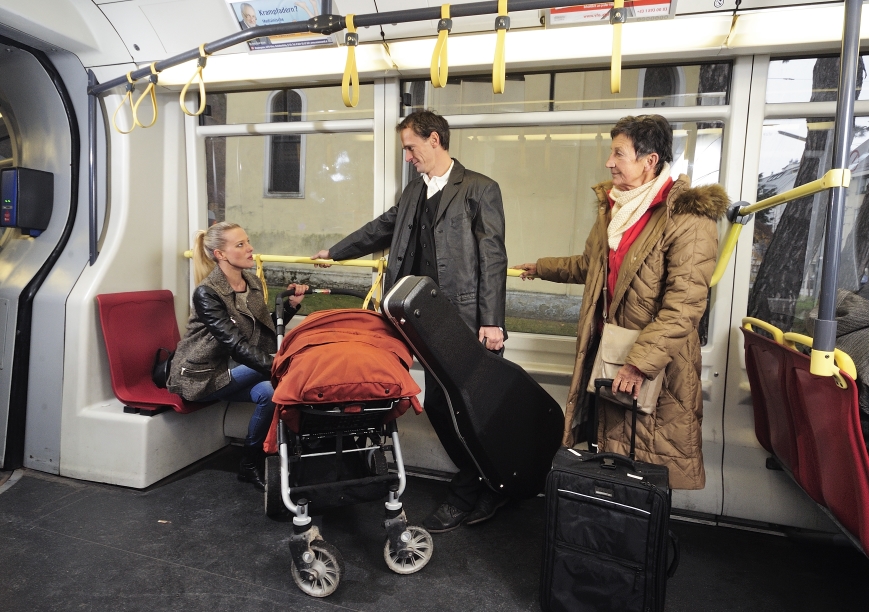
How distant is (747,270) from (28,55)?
4.30 meters

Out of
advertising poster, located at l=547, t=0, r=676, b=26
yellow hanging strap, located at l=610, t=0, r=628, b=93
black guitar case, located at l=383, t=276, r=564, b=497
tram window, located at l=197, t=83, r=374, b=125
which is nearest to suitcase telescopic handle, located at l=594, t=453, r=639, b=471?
black guitar case, located at l=383, t=276, r=564, b=497

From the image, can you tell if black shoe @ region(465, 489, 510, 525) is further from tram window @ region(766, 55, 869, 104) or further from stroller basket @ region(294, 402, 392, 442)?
tram window @ region(766, 55, 869, 104)

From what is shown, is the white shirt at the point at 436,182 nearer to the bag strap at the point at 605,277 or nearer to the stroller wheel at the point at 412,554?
the bag strap at the point at 605,277

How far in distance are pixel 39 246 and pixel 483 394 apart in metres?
3.10

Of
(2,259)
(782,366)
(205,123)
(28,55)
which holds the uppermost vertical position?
(28,55)

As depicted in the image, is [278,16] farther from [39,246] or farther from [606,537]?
[606,537]

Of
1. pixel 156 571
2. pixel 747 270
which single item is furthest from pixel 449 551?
pixel 747 270

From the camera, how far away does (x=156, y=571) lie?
2.50 metres

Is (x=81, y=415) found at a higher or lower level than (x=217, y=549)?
higher

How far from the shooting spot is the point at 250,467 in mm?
3412

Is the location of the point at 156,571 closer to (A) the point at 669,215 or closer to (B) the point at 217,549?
(B) the point at 217,549

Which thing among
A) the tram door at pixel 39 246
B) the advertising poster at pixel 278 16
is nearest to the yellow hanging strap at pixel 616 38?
the advertising poster at pixel 278 16

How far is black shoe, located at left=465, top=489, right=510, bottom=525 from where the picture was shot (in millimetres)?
2955

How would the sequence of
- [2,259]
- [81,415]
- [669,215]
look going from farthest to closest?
[2,259] → [81,415] → [669,215]
